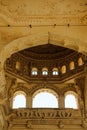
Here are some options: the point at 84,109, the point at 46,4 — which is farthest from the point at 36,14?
the point at 84,109

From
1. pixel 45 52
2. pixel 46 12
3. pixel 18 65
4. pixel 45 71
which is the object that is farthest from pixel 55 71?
pixel 46 12

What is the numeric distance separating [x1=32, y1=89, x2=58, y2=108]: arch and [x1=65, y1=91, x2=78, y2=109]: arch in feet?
2.19

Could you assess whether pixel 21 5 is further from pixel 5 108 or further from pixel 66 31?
pixel 5 108

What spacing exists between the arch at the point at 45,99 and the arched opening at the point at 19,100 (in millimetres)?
622

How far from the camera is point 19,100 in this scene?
76.7ft

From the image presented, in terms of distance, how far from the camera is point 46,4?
1459 centimetres

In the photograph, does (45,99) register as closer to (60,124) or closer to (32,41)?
(60,124)

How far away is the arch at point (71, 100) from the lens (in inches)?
904

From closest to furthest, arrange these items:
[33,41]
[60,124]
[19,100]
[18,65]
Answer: [33,41], [60,124], [19,100], [18,65]

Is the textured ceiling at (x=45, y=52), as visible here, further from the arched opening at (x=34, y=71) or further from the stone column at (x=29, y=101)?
the stone column at (x=29, y=101)

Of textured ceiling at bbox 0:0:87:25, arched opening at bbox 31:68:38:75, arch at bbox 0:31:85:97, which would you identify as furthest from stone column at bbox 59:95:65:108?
textured ceiling at bbox 0:0:87:25

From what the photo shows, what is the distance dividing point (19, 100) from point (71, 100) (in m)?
3.20

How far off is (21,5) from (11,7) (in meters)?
0.39

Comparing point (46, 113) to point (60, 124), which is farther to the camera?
point (46, 113)
